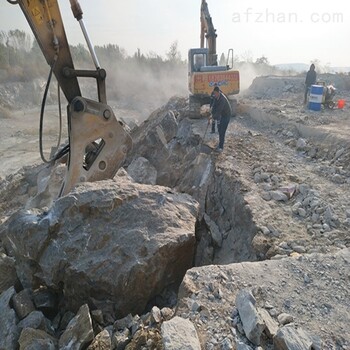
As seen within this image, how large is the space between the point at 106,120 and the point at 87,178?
79 cm

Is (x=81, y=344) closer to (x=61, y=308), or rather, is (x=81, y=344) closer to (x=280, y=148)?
(x=61, y=308)

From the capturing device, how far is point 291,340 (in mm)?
2336

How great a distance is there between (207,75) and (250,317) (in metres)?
8.81

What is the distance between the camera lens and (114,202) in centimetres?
400

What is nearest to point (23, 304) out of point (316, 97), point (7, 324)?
point (7, 324)

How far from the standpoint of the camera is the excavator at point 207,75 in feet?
33.7

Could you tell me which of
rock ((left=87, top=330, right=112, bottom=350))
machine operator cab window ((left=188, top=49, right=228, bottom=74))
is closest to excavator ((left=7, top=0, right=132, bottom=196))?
rock ((left=87, top=330, right=112, bottom=350))

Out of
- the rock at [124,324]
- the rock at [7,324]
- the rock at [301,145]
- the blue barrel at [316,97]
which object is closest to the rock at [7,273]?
the rock at [7,324]

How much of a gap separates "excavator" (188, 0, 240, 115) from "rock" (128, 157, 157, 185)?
9.96ft

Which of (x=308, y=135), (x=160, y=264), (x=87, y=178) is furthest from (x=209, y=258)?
(x=308, y=135)

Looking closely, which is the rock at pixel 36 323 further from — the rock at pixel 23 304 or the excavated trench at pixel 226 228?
the excavated trench at pixel 226 228

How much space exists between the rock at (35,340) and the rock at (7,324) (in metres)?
0.28

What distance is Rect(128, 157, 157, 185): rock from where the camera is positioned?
312 inches

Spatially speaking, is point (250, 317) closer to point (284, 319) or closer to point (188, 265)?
point (284, 319)
